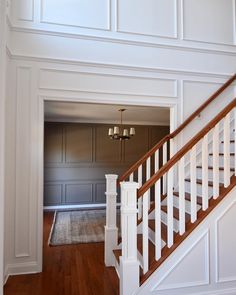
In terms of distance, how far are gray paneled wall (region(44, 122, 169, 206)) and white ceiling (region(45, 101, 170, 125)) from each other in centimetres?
22

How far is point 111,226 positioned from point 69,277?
73cm

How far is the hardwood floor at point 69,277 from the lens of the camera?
2289 millimetres

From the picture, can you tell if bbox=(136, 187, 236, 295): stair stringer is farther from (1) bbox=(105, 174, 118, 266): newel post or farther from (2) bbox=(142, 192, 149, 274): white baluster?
(1) bbox=(105, 174, 118, 266): newel post

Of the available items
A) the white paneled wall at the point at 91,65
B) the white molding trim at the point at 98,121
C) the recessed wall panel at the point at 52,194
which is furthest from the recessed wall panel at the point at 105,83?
the recessed wall panel at the point at 52,194

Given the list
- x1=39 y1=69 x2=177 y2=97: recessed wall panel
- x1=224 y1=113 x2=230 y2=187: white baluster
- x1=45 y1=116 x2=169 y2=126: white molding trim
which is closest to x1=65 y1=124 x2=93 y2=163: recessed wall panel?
x1=45 y1=116 x2=169 y2=126: white molding trim

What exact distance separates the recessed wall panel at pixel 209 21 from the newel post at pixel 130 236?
2.62m

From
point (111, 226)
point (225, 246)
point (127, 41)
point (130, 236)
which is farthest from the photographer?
point (127, 41)

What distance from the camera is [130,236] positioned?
1.91 m

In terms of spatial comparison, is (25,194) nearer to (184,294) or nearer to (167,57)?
(184,294)

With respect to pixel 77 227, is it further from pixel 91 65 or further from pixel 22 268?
pixel 91 65

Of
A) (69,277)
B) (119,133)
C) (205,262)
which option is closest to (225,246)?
(205,262)

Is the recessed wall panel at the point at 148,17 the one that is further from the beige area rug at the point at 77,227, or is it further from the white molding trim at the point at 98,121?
the white molding trim at the point at 98,121

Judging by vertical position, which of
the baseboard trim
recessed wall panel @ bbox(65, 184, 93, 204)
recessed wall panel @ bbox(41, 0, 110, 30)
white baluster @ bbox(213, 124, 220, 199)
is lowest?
the baseboard trim

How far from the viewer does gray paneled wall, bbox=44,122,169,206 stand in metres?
6.09
